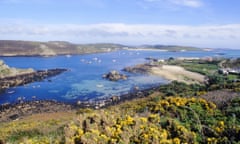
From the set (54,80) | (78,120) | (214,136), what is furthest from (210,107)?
(54,80)

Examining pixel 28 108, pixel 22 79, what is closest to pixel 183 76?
pixel 22 79

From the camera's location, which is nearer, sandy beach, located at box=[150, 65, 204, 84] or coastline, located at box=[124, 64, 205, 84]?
sandy beach, located at box=[150, 65, 204, 84]

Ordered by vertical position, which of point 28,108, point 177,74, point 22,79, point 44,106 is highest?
point 177,74

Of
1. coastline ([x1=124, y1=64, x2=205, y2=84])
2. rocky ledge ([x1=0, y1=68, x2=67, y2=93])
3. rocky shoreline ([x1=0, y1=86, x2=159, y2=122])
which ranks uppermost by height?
coastline ([x1=124, y1=64, x2=205, y2=84])

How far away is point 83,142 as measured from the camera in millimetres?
8945

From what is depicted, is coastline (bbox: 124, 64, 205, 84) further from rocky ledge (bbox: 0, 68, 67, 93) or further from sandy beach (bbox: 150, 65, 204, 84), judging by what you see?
rocky ledge (bbox: 0, 68, 67, 93)

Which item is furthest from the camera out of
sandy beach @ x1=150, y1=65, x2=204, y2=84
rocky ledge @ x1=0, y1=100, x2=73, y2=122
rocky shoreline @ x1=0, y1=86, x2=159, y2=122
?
sandy beach @ x1=150, y1=65, x2=204, y2=84

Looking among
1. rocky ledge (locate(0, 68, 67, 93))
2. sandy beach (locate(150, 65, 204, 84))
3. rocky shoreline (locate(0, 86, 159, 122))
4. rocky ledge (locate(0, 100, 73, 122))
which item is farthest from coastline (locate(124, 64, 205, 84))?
rocky ledge (locate(0, 100, 73, 122))

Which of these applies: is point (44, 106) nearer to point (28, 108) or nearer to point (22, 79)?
point (28, 108)

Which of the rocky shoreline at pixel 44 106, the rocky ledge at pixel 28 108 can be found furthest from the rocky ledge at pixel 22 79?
the rocky shoreline at pixel 44 106

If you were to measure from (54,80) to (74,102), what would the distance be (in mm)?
24798

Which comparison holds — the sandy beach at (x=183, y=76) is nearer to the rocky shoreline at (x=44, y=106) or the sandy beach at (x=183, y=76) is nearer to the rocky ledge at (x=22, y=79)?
the rocky shoreline at (x=44, y=106)

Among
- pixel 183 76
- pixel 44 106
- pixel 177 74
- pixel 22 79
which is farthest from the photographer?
pixel 177 74

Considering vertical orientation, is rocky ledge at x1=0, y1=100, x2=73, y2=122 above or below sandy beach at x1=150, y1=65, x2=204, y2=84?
below
